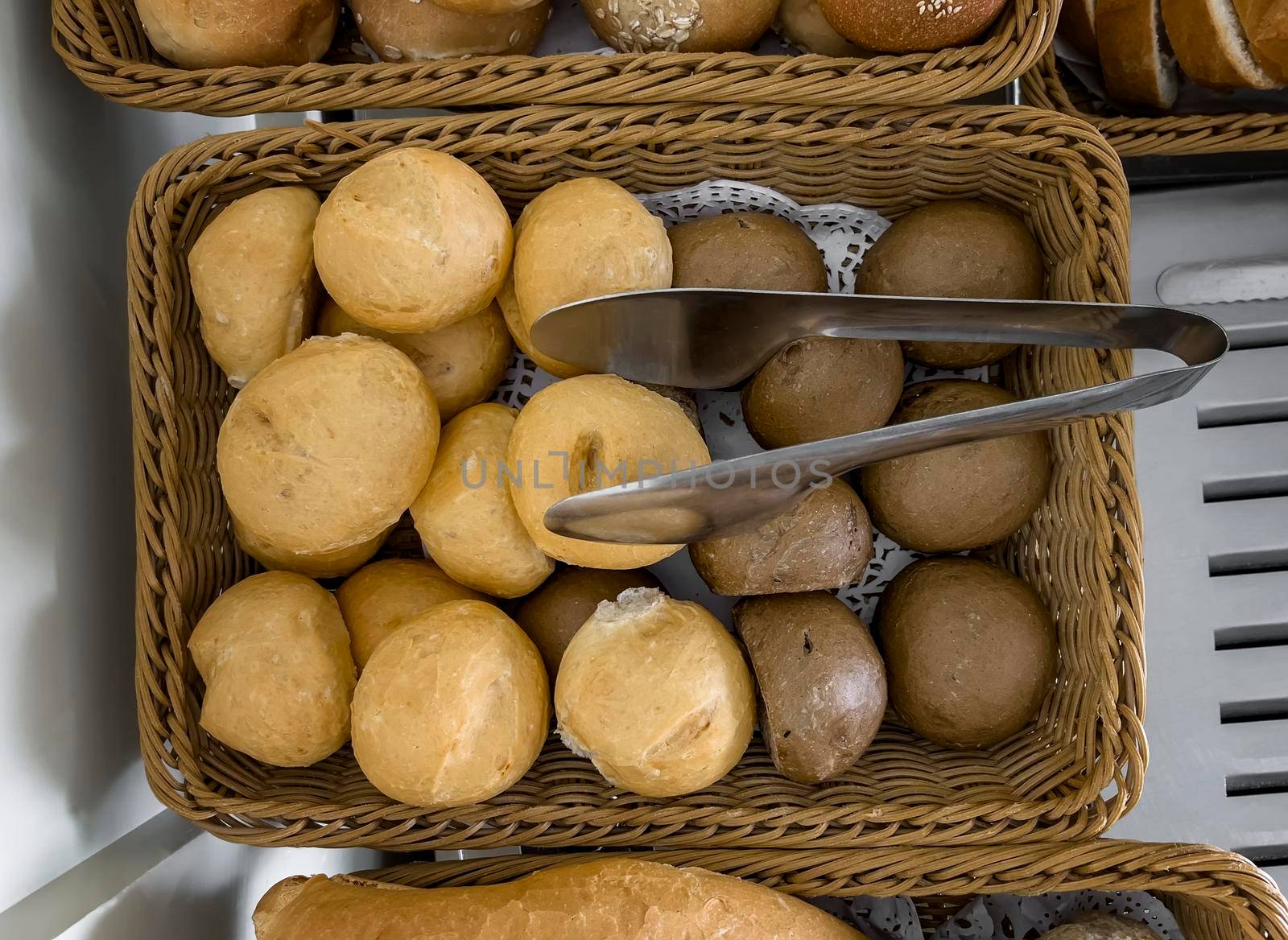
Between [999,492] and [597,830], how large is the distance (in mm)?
436

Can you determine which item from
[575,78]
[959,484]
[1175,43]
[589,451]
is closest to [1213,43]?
[1175,43]

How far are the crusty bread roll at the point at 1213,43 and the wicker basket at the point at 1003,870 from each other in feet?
2.25

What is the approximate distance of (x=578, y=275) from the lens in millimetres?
688

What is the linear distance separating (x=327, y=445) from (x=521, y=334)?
0.20 m

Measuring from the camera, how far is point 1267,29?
0.77 meters

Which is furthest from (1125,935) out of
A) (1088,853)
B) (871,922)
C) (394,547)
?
(394,547)

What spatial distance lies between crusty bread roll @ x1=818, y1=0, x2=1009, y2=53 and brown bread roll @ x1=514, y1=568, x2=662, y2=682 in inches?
19.4

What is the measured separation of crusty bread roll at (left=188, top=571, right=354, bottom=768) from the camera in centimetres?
68

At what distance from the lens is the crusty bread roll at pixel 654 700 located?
653mm

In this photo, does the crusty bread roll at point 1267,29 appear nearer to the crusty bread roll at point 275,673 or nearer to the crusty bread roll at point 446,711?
the crusty bread roll at point 446,711

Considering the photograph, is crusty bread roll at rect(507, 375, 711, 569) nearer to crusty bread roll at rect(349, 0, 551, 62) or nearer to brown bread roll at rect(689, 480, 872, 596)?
brown bread roll at rect(689, 480, 872, 596)

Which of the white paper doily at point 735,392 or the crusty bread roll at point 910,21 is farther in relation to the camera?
the white paper doily at point 735,392

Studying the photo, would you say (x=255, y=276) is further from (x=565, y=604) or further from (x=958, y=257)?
(x=958, y=257)

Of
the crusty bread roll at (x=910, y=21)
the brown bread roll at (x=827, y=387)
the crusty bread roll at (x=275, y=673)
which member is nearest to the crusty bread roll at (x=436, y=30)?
the crusty bread roll at (x=910, y=21)
